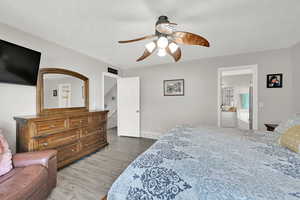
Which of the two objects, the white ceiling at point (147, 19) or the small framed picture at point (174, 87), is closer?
the white ceiling at point (147, 19)

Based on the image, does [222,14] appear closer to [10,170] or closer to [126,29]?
[126,29]

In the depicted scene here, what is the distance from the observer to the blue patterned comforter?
71 centimetres

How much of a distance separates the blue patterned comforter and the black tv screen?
215cm

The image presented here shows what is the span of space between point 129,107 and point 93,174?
2320 millimetres

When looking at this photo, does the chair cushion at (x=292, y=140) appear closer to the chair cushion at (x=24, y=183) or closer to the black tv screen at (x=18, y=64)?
the chair cushion at (x=24, y=183)

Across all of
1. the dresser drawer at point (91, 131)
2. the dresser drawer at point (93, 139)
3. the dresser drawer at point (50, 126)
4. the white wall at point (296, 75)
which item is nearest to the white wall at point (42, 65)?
the dresser drawer at point (50, 126)

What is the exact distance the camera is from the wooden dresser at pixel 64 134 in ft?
5.92

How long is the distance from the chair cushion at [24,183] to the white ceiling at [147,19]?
1.91 metres

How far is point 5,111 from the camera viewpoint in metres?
1.80

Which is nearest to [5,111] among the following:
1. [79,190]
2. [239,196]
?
[79,190]

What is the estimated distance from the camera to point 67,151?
2.26 m

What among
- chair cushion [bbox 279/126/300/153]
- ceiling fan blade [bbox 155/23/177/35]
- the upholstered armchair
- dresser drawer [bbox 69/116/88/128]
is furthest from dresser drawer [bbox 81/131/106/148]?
chair cushion [bbox 279/126/300/153]

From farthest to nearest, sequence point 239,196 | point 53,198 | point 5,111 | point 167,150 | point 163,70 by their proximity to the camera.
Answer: point 163,70 < point 5,111 < point 53,198 < point 167,150 < point 239,196

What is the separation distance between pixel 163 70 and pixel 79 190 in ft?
11.0
